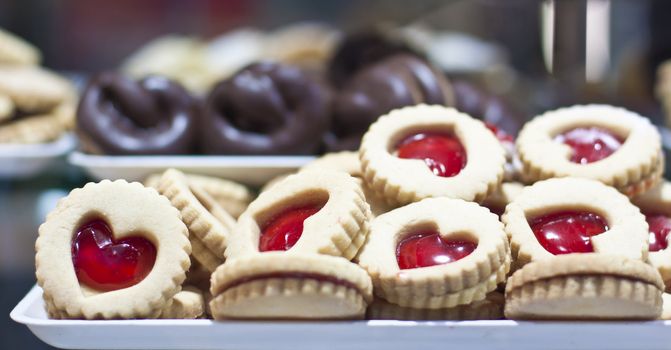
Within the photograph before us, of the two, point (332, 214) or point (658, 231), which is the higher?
point (332, 214)

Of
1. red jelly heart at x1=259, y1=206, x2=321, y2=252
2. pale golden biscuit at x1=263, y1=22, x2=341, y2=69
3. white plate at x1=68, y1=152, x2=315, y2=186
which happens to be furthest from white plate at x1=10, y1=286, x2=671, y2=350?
pale golden biscuit at x1=263, y1=22, x2=341, y2=69

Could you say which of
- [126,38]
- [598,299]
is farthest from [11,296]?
[126,38]

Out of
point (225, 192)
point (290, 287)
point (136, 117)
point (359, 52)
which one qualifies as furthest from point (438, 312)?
point (359, 52)

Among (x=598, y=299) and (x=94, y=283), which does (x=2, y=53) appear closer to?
(x=94, y=283)

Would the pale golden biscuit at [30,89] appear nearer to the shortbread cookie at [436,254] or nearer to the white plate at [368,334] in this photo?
the white plate at [368,334]

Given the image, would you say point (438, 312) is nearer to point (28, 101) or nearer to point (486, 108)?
point (486, 108)

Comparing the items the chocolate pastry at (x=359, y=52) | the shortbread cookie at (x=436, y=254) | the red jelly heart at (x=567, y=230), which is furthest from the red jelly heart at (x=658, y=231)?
the chocolate pastry at (x=359, y=52)
